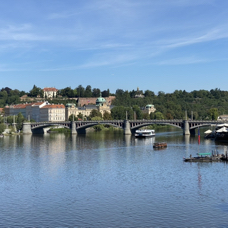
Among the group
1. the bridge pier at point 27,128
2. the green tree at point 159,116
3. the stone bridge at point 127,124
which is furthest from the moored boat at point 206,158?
the green tree at point 159,116

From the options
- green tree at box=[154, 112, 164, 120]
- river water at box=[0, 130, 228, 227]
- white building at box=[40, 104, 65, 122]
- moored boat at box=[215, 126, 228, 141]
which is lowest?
river water at box=[0, 130, 228, 227]

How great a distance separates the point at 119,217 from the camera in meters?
35.3

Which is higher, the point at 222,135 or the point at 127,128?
the point at 127,128

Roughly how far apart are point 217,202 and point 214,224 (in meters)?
5.55

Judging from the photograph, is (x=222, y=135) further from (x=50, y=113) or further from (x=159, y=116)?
(x=50, y=113)

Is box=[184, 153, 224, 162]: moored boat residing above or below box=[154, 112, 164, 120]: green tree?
below

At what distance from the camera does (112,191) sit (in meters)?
43.2

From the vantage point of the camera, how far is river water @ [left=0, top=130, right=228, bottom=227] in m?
34.9

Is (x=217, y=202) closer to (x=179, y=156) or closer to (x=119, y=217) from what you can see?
(x=119, y=217)

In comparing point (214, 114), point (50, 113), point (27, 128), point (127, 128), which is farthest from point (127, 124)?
point (214, 114)

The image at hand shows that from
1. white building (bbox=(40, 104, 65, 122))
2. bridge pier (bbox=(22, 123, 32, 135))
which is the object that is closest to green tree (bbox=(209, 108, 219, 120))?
white building (bbox=(40, 104, 65, 122))

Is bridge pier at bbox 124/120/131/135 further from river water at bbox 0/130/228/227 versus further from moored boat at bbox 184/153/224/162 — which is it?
moored boat at bbox 184/153/224/162

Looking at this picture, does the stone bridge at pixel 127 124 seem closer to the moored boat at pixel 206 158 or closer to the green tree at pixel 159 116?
the moored boat at pixel 206 158

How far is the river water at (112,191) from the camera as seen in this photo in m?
34.9
